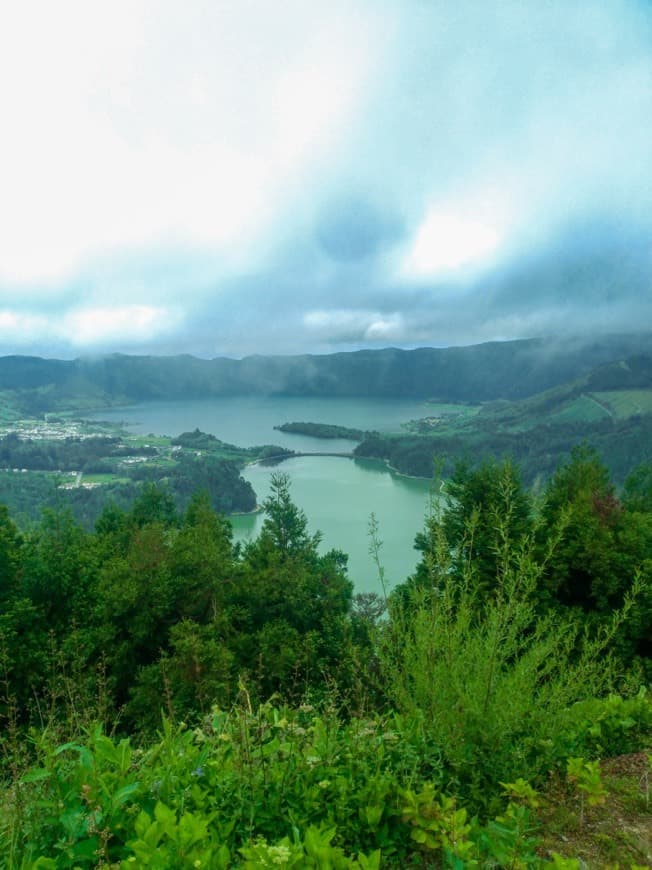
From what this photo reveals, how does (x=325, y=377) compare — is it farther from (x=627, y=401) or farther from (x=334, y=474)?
(x=334, y=474)

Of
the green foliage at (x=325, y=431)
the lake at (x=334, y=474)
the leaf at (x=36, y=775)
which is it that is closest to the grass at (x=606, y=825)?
the lake at (x=334, y=474)

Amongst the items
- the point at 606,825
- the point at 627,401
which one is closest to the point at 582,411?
the point at 627,401

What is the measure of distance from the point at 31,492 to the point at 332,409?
333 ft

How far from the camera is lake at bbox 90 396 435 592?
34.2m

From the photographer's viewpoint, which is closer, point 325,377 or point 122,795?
point 122,795

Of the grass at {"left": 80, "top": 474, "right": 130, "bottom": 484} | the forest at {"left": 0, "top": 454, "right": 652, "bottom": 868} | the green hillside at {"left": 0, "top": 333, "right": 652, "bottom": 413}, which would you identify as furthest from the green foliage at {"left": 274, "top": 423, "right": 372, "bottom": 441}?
the forest at {"left": 0, "top": 454, "right": 652, "bottom": 868}

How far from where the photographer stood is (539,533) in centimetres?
939

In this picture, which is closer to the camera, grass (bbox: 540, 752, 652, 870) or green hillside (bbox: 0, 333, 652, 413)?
grass (bbox: 540, 752, 652, 870)

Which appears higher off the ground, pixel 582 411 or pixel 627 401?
pixel 627 401

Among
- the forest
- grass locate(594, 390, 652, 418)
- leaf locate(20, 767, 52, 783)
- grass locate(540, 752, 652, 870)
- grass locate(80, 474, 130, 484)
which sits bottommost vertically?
grass locate(80, 474, 130, 484)

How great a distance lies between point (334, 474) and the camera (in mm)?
63531

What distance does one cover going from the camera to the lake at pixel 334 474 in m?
34.2

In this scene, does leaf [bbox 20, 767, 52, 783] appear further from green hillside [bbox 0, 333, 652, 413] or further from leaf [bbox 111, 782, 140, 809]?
green hillside [bbox 0, 333, 652, 413]

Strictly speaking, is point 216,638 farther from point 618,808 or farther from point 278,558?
point 618,808
